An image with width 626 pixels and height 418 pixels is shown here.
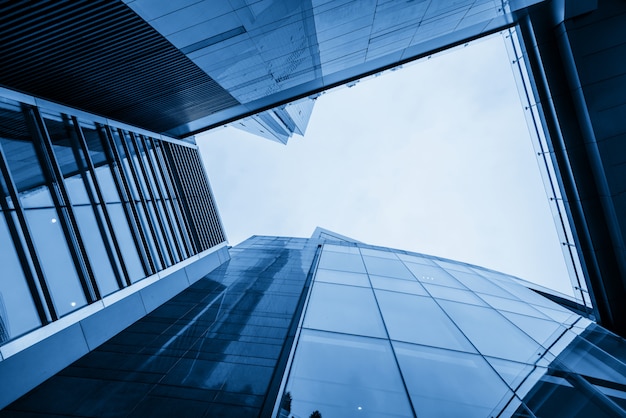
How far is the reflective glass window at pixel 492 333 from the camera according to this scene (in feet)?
26.6

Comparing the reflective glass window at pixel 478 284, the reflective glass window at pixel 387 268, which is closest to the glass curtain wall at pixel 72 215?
the reflective glass window at pixel 387 268

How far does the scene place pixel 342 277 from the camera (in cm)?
1351

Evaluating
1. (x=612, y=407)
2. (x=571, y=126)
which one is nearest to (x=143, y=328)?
(x=612, y=407)

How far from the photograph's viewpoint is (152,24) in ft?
24.9

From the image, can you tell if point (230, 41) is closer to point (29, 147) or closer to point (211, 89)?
point (211, 89)

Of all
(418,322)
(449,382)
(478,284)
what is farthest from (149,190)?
(478,284)

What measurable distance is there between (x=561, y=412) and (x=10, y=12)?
44.8 feet

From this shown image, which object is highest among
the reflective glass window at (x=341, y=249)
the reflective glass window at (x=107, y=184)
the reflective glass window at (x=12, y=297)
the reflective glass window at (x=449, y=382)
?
the reflective glass window at (x=107, y=184)

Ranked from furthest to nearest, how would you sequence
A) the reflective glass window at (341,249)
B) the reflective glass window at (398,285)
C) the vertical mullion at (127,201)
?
the reflective glass window at (341,249)
the reflective glass window at (398,285)
the vertical mullion at (127,201)

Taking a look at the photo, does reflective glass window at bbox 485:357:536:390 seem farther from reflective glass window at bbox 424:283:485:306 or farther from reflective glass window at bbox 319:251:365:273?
reflective glass window at bbox 319:251:365:273

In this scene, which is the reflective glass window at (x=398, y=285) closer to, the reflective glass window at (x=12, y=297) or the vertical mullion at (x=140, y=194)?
the vertical mullion at (x=140, y=194)

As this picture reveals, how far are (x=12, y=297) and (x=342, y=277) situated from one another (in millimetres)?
10381

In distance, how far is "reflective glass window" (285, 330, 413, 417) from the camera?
5785mm

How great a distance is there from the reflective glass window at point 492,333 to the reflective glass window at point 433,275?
8.85 feet
